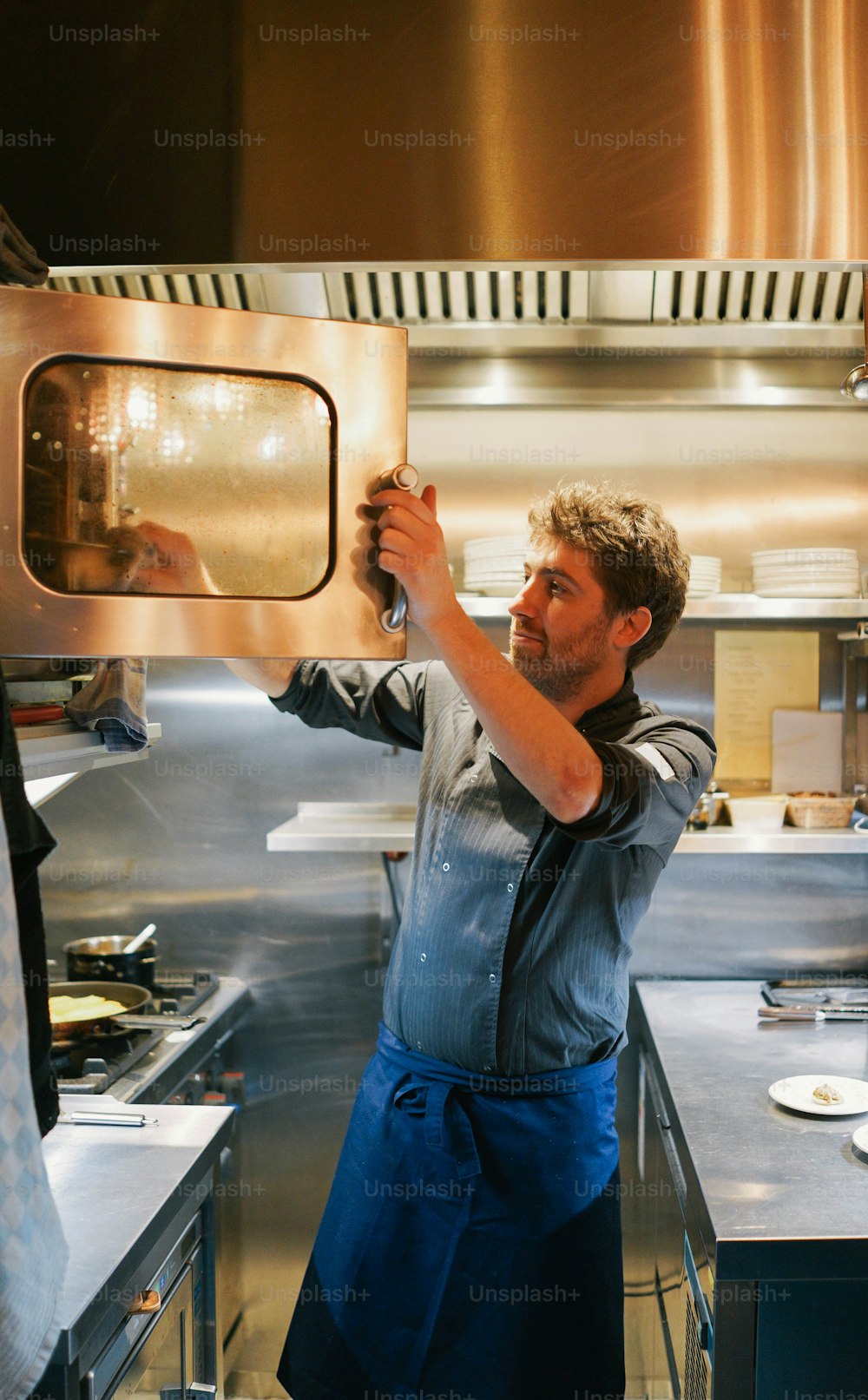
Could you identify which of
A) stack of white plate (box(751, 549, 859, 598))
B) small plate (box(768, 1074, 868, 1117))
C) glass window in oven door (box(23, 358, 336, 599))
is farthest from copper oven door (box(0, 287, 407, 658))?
stack of white plate (box(751, 549, 859, 598))

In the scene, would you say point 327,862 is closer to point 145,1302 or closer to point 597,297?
point 145,1302

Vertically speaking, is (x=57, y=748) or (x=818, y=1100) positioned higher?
(x=57, y=748)

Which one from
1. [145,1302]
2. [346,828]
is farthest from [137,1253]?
[346,828]

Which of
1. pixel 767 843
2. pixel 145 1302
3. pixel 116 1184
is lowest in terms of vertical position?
pixel 145 1302

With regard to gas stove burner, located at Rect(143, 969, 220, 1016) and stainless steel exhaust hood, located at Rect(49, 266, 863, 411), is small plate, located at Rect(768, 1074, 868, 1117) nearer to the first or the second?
gas stove burner, located at Rect(143, 969, 220, 1016)

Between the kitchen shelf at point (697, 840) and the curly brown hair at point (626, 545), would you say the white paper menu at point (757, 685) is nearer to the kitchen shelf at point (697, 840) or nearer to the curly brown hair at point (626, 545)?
the kitchen shelf at point (697, 840)

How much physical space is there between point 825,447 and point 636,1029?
1.54 metres

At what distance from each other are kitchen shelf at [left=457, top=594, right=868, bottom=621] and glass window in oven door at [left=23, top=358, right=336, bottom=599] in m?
1.44

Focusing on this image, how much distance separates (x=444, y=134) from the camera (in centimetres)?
86

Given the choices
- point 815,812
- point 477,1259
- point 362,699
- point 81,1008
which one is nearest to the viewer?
point 477,1259

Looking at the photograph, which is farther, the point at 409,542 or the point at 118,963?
the point at 118,963

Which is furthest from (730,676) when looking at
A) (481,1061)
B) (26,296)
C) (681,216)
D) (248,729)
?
(26,296)

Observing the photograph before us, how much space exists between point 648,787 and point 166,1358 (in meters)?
1.06

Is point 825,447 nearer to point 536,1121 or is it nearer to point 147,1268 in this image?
point 536,1121
